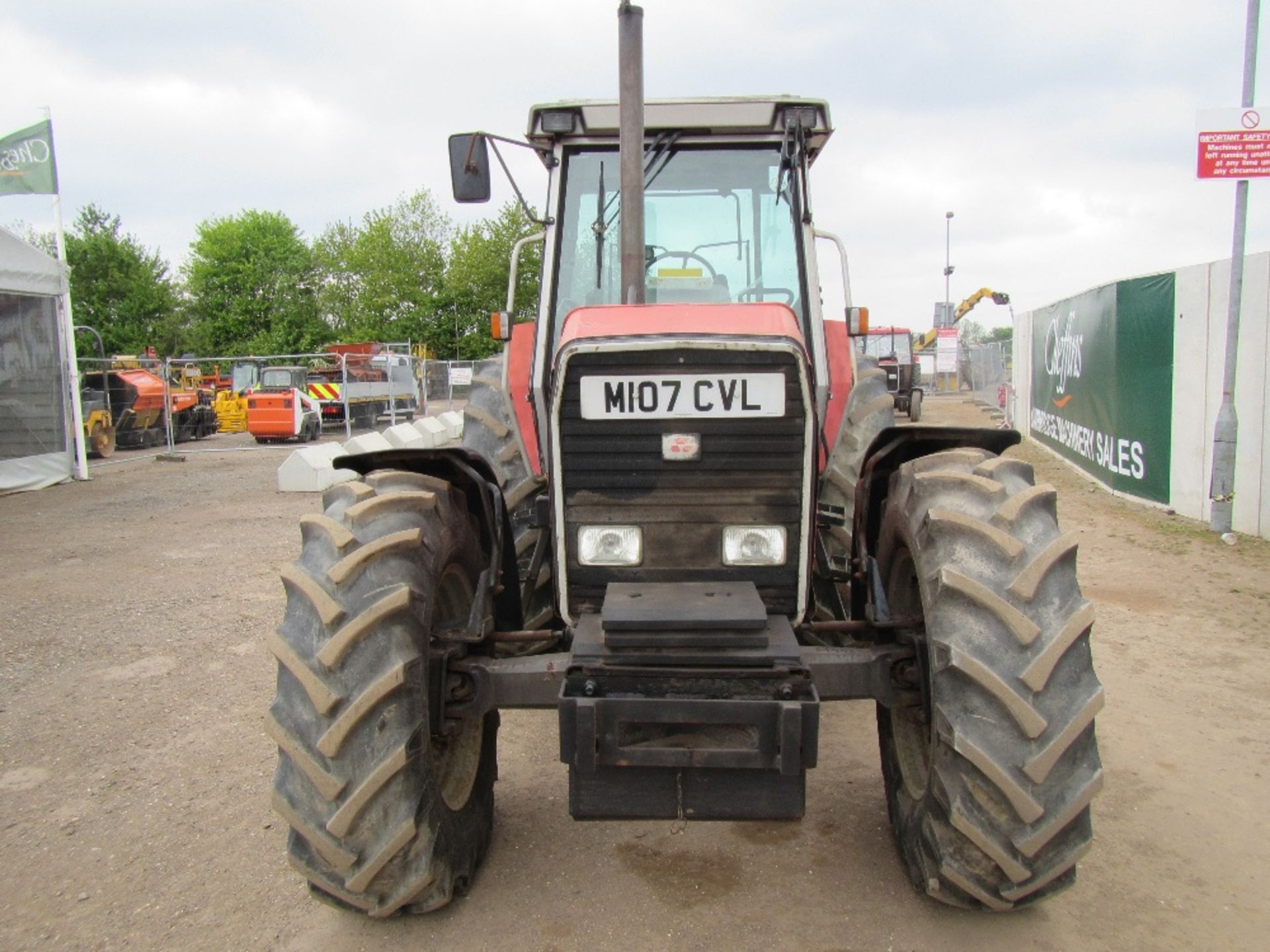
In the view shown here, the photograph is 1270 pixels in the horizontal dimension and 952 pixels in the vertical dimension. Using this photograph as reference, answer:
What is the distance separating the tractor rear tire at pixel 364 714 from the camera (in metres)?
2.68

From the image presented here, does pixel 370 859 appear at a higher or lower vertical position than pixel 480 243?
lower

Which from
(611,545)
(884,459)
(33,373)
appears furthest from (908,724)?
(33,373)

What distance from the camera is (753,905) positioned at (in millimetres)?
3205

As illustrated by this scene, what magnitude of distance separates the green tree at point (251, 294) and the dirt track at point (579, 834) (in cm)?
5226

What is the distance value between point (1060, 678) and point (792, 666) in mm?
724

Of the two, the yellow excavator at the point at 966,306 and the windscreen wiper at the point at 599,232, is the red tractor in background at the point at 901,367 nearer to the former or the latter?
the yellow excavator at the point at 966,306

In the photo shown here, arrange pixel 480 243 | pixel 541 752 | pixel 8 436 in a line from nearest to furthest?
pixel 541 752
pixel 8 436
pixel 480 243

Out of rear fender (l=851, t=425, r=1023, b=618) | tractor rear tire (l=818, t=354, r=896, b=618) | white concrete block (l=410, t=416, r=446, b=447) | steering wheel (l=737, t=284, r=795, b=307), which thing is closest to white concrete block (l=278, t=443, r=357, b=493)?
white concrete block (l=410, t=416, r=446, b=447)

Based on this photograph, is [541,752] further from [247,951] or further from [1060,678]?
[1060,678]

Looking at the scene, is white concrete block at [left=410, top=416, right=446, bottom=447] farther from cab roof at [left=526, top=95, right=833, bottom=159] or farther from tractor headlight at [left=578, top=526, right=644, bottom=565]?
tractor headlight at [left=578, top=526, right=644, bottom=565]

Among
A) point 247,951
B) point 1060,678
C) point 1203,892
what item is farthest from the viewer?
point 1203,892

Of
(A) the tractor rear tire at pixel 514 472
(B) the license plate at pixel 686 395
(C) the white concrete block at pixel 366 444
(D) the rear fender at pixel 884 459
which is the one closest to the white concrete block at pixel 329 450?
(C) the white concrete block at pixel 366 444

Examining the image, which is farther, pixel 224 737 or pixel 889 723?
pixel 224 737

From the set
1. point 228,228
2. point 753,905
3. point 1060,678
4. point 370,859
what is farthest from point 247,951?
point 228,228
